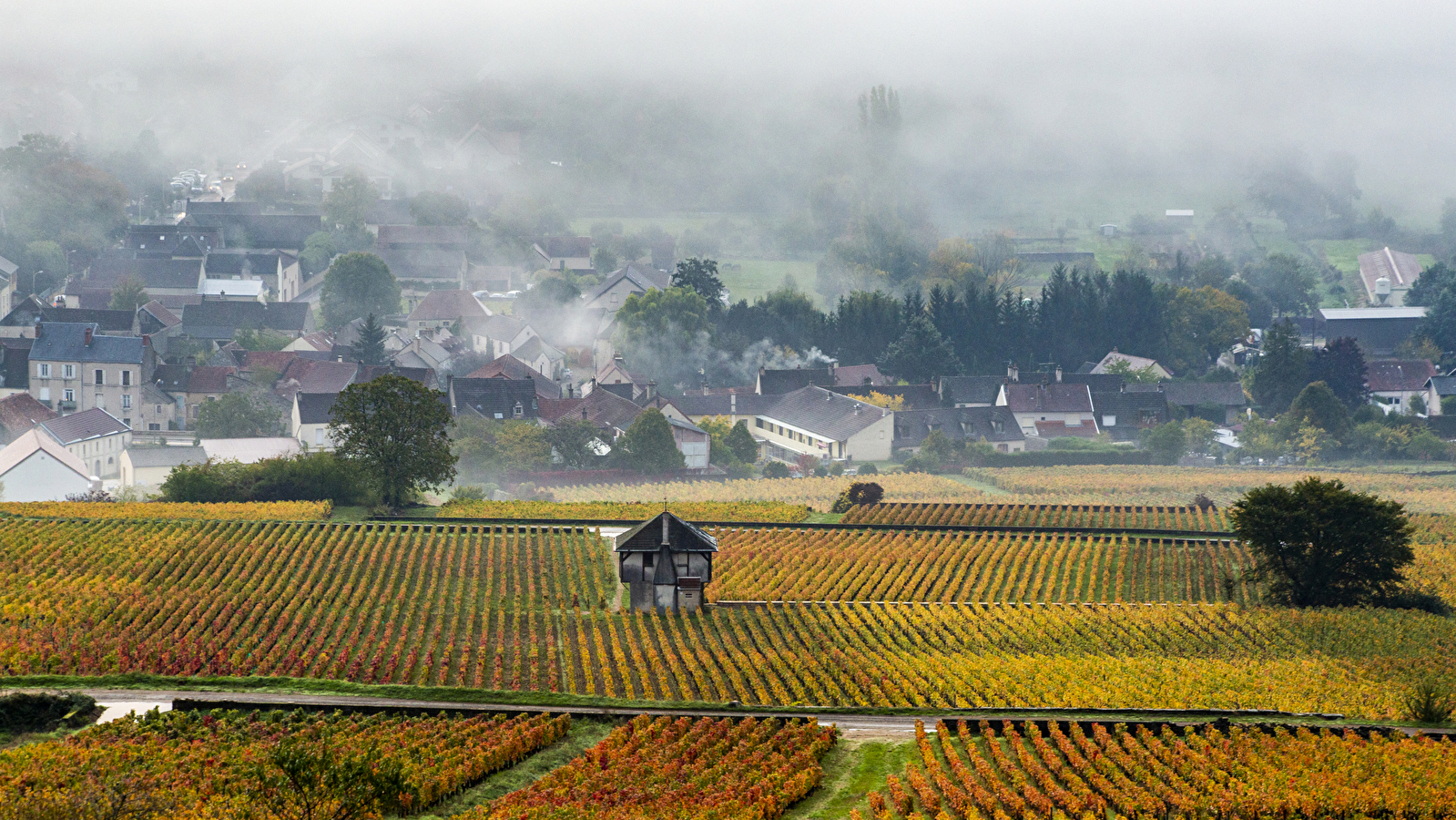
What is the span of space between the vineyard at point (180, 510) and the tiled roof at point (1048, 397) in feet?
172

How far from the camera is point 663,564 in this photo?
43.5 m

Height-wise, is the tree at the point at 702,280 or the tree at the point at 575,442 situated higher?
the tree at the point at 702,280

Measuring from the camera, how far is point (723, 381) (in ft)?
363

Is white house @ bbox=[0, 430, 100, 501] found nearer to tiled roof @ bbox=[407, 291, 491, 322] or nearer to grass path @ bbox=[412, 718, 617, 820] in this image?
grass path @ bbox=[412, 718, 617, 820]

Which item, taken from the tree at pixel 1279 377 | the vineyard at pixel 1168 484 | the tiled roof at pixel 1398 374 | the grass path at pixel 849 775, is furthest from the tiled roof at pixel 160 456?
the tiled roof at pixel 1398 374

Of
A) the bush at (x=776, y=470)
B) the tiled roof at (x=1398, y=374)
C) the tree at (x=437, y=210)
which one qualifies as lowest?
the bush at (x=776, y=470)

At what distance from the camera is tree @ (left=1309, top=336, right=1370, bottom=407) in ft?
335

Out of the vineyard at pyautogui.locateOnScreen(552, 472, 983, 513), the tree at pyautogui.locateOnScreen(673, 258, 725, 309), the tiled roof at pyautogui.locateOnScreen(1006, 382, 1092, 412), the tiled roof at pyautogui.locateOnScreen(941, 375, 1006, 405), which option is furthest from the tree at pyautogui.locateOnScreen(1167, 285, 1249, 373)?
the vineyard at pyautogui.locateOnScreen(552, 472, 983, 513)

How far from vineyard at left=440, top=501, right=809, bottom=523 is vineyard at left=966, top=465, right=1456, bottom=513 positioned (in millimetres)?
12028

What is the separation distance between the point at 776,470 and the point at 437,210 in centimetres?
8466

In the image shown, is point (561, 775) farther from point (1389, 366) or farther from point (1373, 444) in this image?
point (1389, 366)

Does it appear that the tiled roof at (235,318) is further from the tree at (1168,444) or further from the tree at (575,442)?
the tree at (1168,444)

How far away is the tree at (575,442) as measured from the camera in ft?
261

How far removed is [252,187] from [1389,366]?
118131 mm
